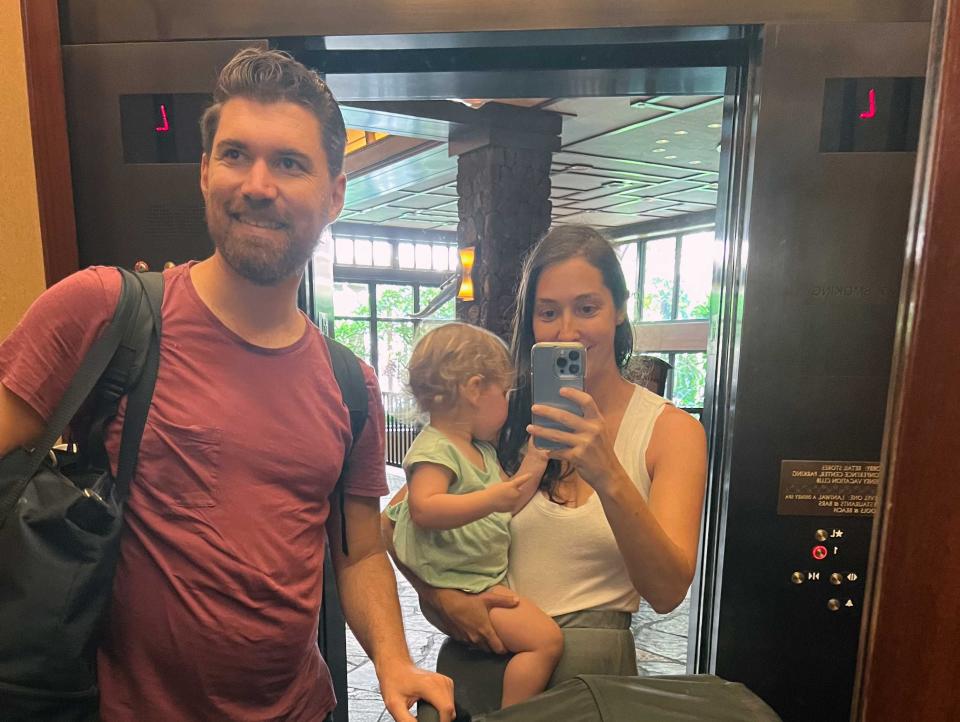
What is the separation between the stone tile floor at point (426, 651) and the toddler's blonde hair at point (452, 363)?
1243 millimetres

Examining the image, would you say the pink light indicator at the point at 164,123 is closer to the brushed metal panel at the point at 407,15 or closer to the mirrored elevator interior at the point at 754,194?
the mirrored elevator interior at the point at 754,194

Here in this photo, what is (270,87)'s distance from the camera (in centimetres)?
71

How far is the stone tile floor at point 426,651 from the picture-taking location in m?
2.16

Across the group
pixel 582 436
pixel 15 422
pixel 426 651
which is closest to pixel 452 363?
pixel 582 436

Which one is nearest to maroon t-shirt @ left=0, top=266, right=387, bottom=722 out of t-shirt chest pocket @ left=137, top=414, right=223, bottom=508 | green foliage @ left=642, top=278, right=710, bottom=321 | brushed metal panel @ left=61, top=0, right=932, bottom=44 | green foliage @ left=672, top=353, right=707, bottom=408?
t-shirt chest pocket @ left=137, top=414, right=223, bottom=508

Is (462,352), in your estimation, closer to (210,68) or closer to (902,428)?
(902,428)

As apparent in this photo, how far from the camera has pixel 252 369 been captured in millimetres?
776

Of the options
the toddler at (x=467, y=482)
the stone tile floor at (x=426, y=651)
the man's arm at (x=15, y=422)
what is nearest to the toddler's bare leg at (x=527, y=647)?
the toddler at (x=467, y=482)

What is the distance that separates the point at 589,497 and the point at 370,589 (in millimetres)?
355

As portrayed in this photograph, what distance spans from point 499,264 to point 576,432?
612 millimetres

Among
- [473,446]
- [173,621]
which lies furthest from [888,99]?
[173,621]

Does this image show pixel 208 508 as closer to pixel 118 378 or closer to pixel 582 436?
pixel 118 378

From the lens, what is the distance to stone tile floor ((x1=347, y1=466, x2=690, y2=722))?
2.16 m

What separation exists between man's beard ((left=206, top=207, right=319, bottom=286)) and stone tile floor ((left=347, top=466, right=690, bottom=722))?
4.55ft
